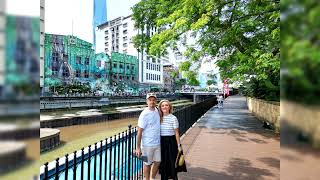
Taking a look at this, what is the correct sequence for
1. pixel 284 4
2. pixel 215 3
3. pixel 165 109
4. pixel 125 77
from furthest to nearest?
1. pixel 125 77
2. pixel 215 3
3. pixel 165 109
4. pixel 284 4

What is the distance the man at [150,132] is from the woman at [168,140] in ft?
0.50

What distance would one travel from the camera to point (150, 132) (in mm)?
5141

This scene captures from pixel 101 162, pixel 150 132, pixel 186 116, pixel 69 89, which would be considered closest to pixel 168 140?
pixel 150 132

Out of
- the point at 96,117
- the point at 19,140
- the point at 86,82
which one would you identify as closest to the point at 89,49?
the point at 86,82

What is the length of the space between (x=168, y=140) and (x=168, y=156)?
0.30 metres

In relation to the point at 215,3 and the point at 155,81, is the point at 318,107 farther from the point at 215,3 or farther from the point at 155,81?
the point at 155,81

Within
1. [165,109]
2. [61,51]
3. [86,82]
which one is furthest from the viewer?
[86,82]

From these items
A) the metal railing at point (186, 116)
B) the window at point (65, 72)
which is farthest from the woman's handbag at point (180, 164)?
the window at point (65, 72)

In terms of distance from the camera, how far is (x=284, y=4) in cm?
107

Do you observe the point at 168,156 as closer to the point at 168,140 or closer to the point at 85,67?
the point at 168,140

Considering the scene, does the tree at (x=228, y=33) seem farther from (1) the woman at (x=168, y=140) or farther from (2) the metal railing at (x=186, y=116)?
(1) the woman at (x=168, y=140)

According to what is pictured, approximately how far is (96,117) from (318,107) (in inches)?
1124

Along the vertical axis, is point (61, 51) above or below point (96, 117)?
above

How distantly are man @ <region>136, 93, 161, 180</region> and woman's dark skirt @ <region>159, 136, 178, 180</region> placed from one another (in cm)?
15
